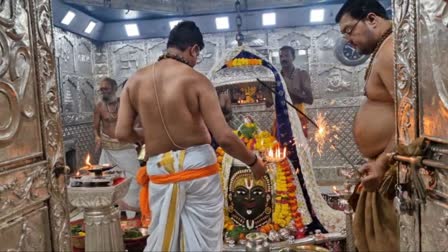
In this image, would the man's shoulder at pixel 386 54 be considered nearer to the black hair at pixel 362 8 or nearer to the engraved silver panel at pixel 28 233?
the black hair at pixel 362 8

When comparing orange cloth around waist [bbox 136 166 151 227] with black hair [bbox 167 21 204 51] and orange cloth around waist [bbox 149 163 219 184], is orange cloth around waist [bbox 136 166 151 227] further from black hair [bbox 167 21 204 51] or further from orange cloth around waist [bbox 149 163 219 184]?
black hair [bbox 167 21 204 51]

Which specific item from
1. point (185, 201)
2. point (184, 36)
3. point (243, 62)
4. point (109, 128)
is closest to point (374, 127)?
point (185, 201)

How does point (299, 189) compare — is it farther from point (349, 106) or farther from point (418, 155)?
point (349, 106)

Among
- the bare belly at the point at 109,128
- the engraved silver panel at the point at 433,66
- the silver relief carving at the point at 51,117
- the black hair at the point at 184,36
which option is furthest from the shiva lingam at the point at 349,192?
the bare belly at the point at 109,128

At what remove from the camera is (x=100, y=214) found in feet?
9.40

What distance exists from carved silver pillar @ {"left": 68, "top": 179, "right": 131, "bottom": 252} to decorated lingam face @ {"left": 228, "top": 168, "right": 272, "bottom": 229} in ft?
3.28

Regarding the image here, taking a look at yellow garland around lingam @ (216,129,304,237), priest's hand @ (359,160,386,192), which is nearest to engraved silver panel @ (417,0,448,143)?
priest's hand @ (359,160,386,192)

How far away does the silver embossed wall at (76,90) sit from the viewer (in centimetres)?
588

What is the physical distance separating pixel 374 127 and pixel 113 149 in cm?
394

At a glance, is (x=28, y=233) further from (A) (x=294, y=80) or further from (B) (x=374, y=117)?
(A) (x=294, y=80)

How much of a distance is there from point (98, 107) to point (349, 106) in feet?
13.0

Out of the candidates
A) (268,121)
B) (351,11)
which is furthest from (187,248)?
(268,121)

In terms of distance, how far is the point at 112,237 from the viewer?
2.91m

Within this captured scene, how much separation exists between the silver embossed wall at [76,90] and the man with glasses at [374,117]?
185 inches
